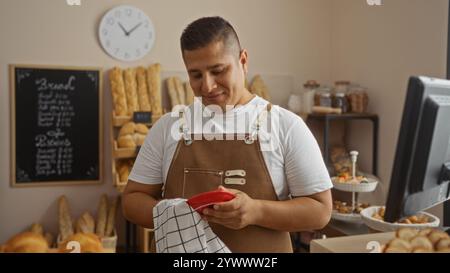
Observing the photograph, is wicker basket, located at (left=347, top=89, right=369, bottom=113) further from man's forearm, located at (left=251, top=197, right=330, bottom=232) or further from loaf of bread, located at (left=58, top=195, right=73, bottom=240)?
loaf of bread, located at (left=58, top=195, right=73, bottom=240)

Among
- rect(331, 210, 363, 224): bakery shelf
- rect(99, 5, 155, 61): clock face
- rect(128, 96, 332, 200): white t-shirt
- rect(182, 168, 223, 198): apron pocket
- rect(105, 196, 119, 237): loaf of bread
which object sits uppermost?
rect(99, 5, 155, 61): clock face

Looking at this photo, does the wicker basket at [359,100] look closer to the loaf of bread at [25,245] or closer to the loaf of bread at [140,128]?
the loaf of bread at [140,128]

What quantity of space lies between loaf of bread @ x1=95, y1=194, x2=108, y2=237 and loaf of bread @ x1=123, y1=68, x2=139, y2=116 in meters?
0.51

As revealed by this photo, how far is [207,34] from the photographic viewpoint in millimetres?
864

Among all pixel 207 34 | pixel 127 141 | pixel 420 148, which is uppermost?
pixel 207 34

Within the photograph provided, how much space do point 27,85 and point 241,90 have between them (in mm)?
1806

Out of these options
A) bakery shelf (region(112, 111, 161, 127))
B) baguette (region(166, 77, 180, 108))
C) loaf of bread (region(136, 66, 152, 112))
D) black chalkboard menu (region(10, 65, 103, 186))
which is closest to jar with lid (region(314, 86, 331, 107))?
baguette (region(166, 77, 180, 108))

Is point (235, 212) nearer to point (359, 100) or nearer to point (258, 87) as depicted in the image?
point (359, 100)

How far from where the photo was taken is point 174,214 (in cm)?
78

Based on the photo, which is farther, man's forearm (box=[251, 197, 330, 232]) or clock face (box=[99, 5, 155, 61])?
clock face (box=[99, 5, 155, 61])

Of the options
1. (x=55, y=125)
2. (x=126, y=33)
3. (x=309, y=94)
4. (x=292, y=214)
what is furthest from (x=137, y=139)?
(x=292, y=214)

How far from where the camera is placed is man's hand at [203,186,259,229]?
0.74 m

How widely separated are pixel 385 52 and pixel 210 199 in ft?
4.87
